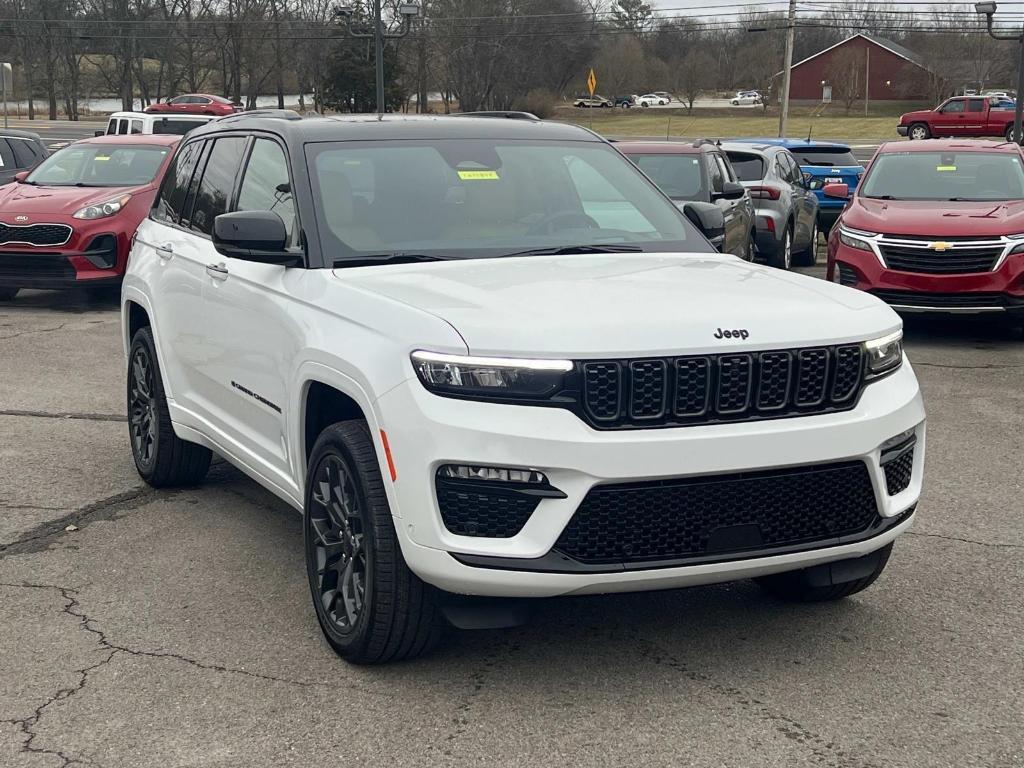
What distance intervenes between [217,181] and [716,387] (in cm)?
304

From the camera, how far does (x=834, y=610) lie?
4816 mm

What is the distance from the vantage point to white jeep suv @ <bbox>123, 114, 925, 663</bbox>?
3.76 meters

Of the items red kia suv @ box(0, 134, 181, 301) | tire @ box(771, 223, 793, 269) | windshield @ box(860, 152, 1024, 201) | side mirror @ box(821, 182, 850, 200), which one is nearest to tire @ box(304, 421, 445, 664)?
windshield @ box(860, 152, 1024, 201)

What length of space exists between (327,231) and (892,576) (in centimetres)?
256

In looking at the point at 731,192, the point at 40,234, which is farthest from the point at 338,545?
the point at 40,234

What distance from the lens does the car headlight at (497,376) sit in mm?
3738

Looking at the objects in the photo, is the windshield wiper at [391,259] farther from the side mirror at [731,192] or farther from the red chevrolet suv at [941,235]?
the side mirror at [731,192]

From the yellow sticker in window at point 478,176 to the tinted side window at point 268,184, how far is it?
686 millimetres

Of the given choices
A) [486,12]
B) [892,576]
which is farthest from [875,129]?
[892,576]

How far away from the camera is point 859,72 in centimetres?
8850

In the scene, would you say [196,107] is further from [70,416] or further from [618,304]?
[618,304]

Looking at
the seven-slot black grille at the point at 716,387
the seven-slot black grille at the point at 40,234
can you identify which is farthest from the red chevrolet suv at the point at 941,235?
the seven-slot black grille at the point at 40,234

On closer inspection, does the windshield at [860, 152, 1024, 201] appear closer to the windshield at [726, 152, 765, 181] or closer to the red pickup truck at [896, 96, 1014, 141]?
the windshield at [726, 152, 765, 181]

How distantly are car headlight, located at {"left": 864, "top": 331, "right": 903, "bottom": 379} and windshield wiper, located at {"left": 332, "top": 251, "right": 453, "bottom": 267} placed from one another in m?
1.56
